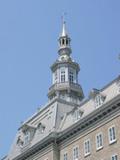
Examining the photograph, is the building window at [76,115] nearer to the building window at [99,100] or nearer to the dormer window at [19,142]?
the building window at [99,100]

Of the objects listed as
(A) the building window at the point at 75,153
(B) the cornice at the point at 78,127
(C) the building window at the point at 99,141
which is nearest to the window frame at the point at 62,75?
(B) the cornice at the point at 78,127

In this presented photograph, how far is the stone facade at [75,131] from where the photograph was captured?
5380 cm

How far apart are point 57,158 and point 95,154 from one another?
8.83m

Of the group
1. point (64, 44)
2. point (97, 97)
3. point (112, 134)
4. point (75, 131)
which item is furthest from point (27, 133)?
point (64, 44)

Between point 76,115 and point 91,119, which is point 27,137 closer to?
point 76,115

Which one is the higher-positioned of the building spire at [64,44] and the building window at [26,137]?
the building spire at [64,44]

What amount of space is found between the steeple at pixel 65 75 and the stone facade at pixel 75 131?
2067 centimetres

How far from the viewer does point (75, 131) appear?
59.8 m

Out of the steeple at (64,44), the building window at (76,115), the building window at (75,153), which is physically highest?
the steeple at (64,44)

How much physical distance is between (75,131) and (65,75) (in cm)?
3982

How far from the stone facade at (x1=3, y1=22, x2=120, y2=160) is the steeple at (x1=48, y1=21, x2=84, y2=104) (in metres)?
20.7

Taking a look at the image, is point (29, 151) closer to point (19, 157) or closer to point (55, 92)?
point (19, 157)

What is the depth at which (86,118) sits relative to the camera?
57.6 m

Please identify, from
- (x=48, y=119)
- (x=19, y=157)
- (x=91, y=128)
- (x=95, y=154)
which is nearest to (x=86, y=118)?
(x=91, y=128)
